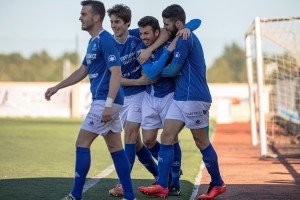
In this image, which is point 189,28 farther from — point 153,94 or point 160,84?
point 153,94

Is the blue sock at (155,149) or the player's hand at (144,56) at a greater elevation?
the player's hand at (144,56)

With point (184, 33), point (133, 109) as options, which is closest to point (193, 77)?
point (184, 33)

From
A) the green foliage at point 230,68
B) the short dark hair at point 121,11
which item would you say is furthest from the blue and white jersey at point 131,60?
the green foliage at point 230,68

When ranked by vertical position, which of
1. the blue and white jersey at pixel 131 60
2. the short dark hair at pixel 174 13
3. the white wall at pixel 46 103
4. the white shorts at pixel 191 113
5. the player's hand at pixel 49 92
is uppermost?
the short dark hair at pixel 174 13

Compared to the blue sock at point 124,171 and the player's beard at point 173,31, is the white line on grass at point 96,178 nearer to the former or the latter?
the blue sock at point 124,171

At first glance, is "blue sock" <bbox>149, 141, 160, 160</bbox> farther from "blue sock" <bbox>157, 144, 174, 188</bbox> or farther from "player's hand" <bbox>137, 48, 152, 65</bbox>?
"player's hand" <bbox>137, 48, 152, 65</bbox>

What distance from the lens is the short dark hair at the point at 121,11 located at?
8.34 metres

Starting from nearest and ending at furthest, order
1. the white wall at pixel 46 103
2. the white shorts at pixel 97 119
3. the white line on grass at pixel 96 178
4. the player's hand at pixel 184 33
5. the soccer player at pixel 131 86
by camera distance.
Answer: the white shorts at pixel 97 119
the player's hand at pixel 184 33
the soccer player at pixel 131 86
the white line on grass at pixel 96 178
the white wall at pixel 46 103

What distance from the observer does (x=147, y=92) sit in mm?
8875

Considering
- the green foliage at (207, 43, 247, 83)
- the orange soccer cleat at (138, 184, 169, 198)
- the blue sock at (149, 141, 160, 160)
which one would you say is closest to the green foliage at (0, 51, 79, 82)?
the green foliage at (207, 43, 247, 83)

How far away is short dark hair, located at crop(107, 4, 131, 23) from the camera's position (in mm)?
8336

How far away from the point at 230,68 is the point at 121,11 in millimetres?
97176

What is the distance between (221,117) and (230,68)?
216 ft

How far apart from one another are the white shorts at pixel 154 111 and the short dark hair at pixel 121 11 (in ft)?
3.23
